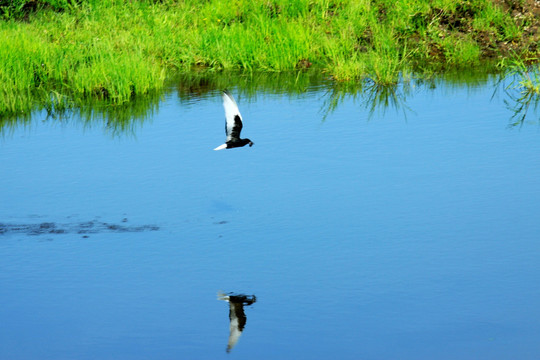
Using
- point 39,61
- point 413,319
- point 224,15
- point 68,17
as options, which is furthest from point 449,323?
point 68,17

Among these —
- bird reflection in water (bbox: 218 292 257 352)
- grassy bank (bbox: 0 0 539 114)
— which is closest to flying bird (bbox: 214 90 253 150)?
bird reflection in water (bbox: 218 292 257 352)

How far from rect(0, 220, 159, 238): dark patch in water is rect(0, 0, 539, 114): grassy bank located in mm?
4137

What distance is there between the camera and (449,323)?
17.8 ft

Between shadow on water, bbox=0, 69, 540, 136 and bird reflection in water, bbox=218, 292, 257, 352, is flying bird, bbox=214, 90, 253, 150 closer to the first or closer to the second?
bird reflection in water, bbox=218, 292, 257, 352

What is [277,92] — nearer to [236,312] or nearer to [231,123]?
[231,123]

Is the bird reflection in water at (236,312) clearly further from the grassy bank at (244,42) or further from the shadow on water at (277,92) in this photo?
the grassy bank at (244,42)

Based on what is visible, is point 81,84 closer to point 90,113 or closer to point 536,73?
point 90,113

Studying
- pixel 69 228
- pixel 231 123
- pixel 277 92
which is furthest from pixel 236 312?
pixel 277 92

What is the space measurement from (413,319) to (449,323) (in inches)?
8.5

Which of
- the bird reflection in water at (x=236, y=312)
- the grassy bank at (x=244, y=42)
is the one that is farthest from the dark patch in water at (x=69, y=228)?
the grassy bank at (x=244, y=42)

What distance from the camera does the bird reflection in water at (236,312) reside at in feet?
17.9

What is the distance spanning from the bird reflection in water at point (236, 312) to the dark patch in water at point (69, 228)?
1.59 m

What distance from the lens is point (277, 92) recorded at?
469 inches

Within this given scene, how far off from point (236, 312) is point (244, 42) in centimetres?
804
